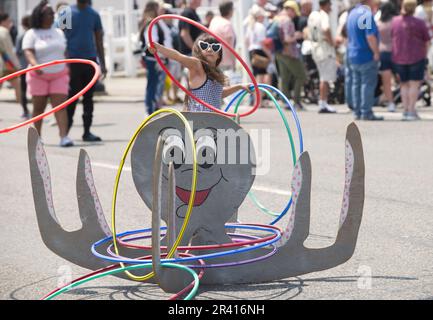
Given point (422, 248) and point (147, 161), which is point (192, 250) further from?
point (422, 248)

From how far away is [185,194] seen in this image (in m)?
6.56

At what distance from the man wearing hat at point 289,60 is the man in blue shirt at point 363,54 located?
1.89 m

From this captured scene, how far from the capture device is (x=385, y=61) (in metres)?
17.1

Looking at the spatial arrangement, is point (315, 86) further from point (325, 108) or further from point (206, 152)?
point (206, 152)

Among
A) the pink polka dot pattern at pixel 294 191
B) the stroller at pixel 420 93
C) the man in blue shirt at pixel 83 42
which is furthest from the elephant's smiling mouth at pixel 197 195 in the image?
the stroller at pixel 420 93

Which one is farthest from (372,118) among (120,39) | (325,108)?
(120,39)

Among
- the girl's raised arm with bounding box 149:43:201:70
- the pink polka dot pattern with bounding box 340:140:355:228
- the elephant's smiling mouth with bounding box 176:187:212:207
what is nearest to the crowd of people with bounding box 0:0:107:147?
the girl's raised arm with bounding box 149:43:201:70

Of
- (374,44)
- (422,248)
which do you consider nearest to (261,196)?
(422,248)

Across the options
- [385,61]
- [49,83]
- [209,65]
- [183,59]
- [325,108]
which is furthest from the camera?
[325,108]

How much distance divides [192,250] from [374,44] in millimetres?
9363

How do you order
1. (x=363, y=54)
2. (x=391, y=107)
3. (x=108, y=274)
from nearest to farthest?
(x=108, y=274)
(x=363, y=54)
(x=391, y=107)

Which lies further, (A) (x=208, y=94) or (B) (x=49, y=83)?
(B) (x=49, y=83)

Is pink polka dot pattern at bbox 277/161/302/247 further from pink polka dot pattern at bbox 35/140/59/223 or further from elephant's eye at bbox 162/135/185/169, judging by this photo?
pink polka dot pattern at bbox 35/140/59/223

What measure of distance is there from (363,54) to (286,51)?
8.24 feet
